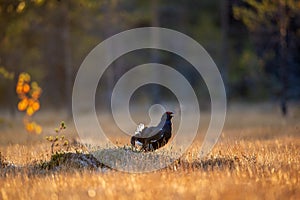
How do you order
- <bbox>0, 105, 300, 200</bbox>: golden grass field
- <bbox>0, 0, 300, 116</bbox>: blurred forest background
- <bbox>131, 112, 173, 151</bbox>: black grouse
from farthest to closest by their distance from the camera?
<bbox>0, 0, 300, 116</bbox>: blurred forest background, <bbox>131, 112, 173, 151</bbox>: black grouse, <bbox>0, 105, 300, 200</bbox>: golden grass field

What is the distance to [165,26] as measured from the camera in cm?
4288

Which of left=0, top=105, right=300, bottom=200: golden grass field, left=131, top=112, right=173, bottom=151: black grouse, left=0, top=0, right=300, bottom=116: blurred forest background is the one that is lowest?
left=0, top=105, right=300, bottom=200: golden grass field

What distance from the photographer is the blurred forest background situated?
81.3ft

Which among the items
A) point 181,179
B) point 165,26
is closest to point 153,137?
point 181,179

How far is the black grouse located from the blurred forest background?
9660mm

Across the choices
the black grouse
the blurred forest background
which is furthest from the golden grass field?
the blurred forest background

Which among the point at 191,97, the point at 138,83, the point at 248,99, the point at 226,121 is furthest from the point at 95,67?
the point at 226,121

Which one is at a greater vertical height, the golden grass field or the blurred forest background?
the blurred forest background

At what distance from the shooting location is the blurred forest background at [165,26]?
24781 millimetres

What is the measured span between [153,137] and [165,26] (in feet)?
103

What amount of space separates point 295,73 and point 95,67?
49.9 ft

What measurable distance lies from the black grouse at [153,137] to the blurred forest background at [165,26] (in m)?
9.66

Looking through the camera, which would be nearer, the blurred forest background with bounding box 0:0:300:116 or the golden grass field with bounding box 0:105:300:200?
the golden grass field with bounding box 0:105:300:200

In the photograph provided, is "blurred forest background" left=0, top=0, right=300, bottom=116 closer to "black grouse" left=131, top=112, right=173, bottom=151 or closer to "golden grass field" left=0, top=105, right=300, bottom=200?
"black grouse" left=131, top=112, right=173, bottom=151
